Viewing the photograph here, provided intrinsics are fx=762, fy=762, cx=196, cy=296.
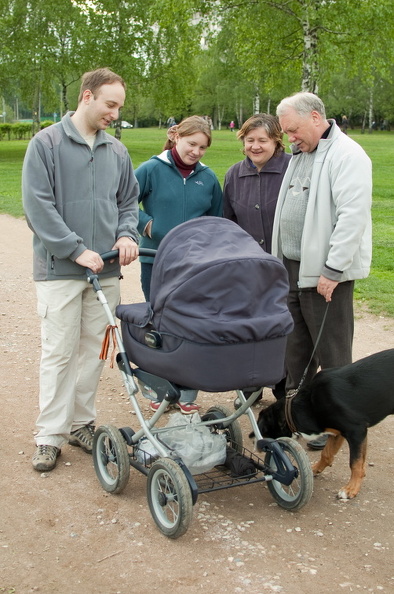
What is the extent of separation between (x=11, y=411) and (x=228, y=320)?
2.47 meters

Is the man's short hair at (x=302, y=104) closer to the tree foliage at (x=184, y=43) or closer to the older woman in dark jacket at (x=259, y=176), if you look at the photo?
the older woman in dark jacket at (x=259, y=176)

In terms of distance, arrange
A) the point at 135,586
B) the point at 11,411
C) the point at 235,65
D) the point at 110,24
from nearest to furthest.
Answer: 1. the point at 135,586
2. the point at 11,411
3. the point at 110,24
4. the point at 235,65

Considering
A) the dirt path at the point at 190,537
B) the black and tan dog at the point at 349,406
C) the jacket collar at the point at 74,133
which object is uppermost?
the jacket collar at the point at 74,133

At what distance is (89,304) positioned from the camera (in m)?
4.67

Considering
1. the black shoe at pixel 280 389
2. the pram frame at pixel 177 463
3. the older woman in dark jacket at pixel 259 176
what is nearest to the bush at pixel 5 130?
the older woman in dark jacket at pixel 259 176

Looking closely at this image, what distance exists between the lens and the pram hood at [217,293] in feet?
11.7

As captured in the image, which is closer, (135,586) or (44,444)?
(135,586)

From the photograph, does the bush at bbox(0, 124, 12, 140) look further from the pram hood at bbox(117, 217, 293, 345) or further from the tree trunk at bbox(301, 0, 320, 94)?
the pram hood at bbox(117, 217, 293, 345)

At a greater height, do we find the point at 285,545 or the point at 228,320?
the point at 228,320

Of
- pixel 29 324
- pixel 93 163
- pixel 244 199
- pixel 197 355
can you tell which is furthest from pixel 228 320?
pixel 29 324

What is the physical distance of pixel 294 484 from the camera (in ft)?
14.0

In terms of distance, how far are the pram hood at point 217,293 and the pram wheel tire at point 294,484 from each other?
0.70 meters

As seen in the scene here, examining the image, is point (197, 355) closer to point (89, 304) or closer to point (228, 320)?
point (228, 320)

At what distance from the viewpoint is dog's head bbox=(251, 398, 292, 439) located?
14.9 feet
